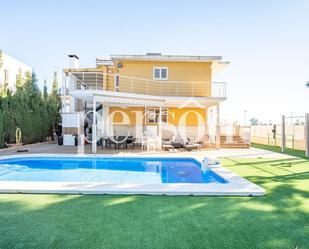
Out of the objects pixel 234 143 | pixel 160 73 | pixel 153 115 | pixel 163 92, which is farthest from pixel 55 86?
pixel 234 143

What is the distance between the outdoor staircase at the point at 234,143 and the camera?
1762 cm

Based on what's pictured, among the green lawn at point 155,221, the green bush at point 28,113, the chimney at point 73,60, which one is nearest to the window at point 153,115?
the green bush at point 28,113

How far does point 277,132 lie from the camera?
1964 centimetres

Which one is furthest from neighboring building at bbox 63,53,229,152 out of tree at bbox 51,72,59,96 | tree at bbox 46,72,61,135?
tree at bbox 51,72,59,96

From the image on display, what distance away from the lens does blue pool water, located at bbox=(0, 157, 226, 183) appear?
8711 mm

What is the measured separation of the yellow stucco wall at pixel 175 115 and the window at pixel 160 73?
269 centimetres

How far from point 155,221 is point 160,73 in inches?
618

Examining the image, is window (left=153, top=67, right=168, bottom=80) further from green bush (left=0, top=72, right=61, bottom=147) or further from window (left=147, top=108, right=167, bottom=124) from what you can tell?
green bush (left=0, top=72, right=61, bottom=147)

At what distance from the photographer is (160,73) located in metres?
18.9

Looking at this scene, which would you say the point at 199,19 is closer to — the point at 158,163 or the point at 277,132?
the point at 158,163

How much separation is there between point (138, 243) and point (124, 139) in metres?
12.8

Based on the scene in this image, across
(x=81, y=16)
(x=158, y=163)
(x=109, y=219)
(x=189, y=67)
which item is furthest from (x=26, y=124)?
(x=109, y=219)

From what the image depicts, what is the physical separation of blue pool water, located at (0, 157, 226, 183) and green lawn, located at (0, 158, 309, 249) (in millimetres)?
2531

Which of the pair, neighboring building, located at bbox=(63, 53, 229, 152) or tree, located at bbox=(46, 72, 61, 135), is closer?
neighboring building, located at bbox=(63, 53, 229, 152)
